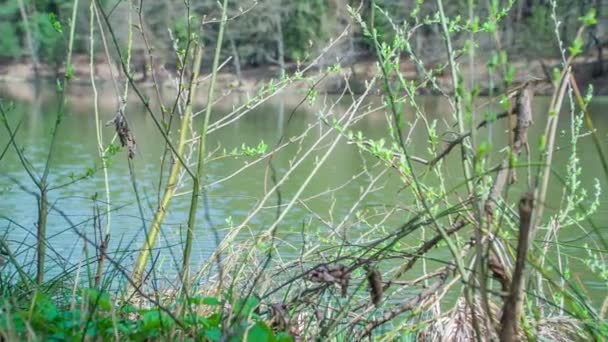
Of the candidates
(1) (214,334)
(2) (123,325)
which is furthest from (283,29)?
(1) (214,334)

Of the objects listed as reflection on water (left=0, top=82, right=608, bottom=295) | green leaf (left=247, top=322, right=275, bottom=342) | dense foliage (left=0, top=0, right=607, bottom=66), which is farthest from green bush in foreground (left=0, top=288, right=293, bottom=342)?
dense foliage (left=0, top=0, right=607, bottom=66)

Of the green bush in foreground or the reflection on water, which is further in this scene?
the reflection on water

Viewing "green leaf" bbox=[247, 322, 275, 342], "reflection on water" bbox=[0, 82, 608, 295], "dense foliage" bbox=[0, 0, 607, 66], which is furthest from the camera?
"dense foliage" bbox=[0, 0, 607, 66]

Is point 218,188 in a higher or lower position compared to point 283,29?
lower

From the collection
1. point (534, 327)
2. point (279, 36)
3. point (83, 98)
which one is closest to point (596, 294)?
point (534, 327)

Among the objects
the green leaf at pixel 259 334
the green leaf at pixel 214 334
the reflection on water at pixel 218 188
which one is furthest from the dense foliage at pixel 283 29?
the green leaf at pixel 259 334

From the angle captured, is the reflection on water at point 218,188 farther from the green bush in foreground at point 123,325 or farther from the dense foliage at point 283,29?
the dense foliage at point 283,29

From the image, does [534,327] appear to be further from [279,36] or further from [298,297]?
[279,36]

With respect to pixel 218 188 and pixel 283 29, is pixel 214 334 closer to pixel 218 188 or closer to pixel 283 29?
pixel 218 188

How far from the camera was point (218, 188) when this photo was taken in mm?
10023

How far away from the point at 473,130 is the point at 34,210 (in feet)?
22.9

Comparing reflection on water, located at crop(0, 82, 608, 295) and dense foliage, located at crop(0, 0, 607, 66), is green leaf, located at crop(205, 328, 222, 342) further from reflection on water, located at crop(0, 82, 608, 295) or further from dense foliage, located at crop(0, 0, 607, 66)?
dense foliage, located at crop(0, 0, 607, 66)

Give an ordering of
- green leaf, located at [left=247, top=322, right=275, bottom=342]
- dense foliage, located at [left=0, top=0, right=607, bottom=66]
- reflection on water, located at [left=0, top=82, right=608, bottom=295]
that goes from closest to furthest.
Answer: green leaf, located at [left=247, top=322, right=275, bottom=342] → reflection on water, located at [left=0, top=82, right=608, bottom=295] → dense foliage, located at [left=0, top=0, right=607, bottom=66]

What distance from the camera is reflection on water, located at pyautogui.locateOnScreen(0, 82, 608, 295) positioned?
4.08 metres
